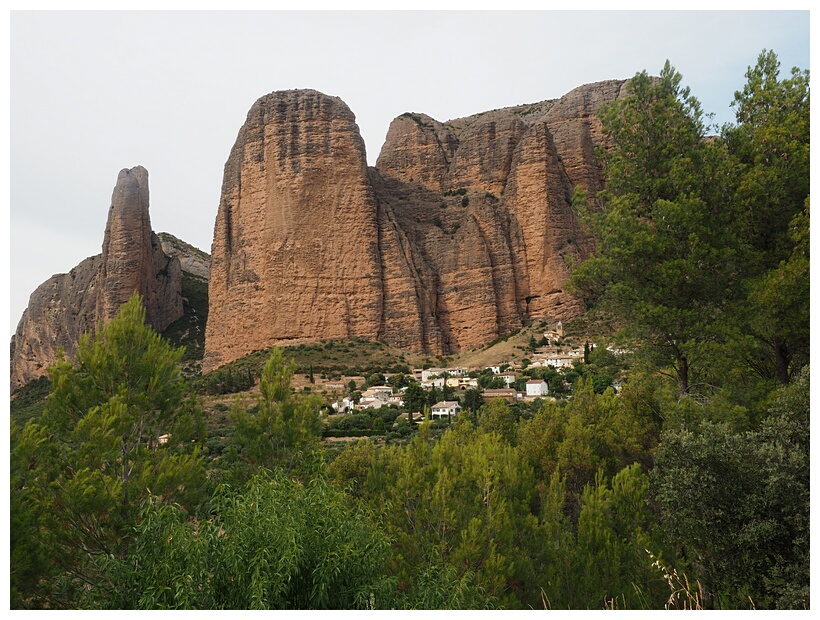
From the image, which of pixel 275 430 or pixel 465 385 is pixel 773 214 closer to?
pixel 275 430

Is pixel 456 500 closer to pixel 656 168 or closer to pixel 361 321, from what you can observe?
pixel 656 168

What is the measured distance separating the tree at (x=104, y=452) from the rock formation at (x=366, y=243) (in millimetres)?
40198

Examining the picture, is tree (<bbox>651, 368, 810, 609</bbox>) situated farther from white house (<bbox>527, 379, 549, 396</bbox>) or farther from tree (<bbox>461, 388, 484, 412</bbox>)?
white house (<bbox>527, 379, 549, 396</bbox>)

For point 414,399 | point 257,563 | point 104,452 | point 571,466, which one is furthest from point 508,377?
point 257,563

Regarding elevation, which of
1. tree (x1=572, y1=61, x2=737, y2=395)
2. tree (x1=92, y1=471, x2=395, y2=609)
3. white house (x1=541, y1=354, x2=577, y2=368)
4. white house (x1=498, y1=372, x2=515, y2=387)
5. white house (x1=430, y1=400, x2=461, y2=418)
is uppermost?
tree (x1=572, y1=61, x2=737, y2=395)

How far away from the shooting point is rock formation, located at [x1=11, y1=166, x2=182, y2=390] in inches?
2350

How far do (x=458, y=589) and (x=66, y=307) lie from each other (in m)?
72.0

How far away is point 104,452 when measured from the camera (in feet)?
27.5

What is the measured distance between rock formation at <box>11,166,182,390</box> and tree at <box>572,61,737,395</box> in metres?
57.1

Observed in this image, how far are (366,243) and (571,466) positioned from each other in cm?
4189

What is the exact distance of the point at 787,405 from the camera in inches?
294

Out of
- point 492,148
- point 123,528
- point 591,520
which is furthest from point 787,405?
point 492,148

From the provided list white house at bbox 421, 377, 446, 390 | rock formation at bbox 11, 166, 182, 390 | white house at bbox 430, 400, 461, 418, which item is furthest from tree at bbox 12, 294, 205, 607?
rock formation at bbox 11, 166, 182, 390

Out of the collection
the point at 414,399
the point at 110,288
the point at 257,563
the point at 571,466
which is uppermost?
the point at 110,288
